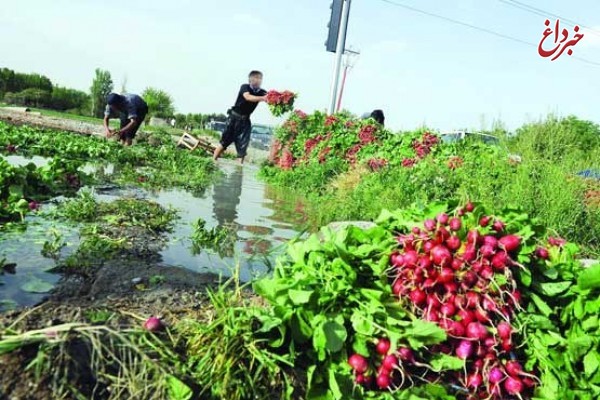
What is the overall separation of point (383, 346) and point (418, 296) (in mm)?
292

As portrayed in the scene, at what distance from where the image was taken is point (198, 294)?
262 centimetres

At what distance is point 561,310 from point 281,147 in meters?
13.7

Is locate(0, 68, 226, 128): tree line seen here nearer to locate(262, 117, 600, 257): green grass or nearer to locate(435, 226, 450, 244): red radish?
locate(262, 117, 600, 257): green grass

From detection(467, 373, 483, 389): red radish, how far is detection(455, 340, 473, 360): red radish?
9 cm

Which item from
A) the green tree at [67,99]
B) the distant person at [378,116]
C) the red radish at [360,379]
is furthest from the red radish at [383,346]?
the green tree at [67,99]

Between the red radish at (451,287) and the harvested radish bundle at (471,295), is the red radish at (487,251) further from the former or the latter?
the red radish at (451,287)

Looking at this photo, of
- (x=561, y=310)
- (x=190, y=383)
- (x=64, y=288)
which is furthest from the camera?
(x=64, y=288)

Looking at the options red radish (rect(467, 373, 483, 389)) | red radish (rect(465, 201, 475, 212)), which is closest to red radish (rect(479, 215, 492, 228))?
red radish (rect(465, 201, 475, 212))

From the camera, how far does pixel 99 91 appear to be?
57.3m

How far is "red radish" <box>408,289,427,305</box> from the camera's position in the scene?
2.05 m

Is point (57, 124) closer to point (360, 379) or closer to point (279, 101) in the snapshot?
point (279, 101)

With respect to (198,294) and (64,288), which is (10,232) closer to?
(64,288)

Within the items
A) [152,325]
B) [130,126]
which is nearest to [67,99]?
[130,126]

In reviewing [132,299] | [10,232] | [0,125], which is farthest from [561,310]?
[0,125]
